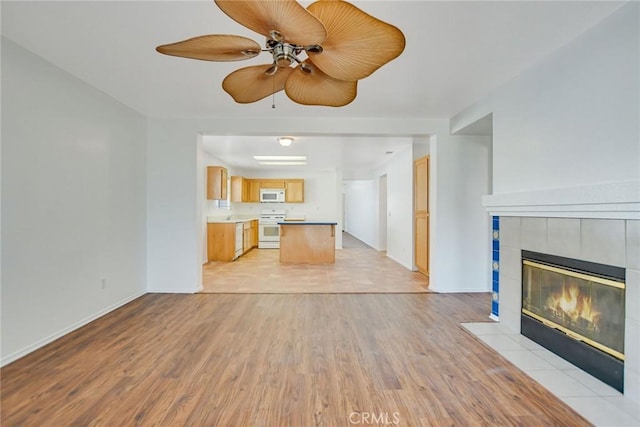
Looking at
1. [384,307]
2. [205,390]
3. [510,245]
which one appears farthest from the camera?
[384,307]

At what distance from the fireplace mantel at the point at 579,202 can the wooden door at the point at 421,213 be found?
6.47 ft

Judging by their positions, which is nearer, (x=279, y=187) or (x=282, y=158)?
(x=282, y=158)

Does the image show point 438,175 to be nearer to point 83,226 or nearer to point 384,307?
point 384,307

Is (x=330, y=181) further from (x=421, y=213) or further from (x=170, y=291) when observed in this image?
(x=170, y=291)

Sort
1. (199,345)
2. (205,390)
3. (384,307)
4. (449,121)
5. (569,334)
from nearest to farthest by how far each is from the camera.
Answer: (205,390) → (569,334) → (199,345) → (384,307) → (449,121)

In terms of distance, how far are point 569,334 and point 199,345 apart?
9.65 ft

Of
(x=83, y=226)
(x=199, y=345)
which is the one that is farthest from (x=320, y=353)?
(x=83, y=226)

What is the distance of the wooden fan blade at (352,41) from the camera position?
3.72ft

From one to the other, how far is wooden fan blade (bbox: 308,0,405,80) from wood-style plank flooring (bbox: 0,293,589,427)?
6.08 ft

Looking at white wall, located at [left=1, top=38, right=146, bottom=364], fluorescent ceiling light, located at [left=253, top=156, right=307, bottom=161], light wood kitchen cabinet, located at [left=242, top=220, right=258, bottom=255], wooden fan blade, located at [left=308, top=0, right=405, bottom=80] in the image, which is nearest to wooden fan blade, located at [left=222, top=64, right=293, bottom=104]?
wooden fan blade, located at [left=308, top=0, right=405, bottom=80]

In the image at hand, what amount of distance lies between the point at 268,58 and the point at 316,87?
0.92 m

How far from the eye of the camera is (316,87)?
5.72 ft

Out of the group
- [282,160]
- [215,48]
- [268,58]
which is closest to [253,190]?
[282,160]

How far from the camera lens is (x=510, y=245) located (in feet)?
9.32
